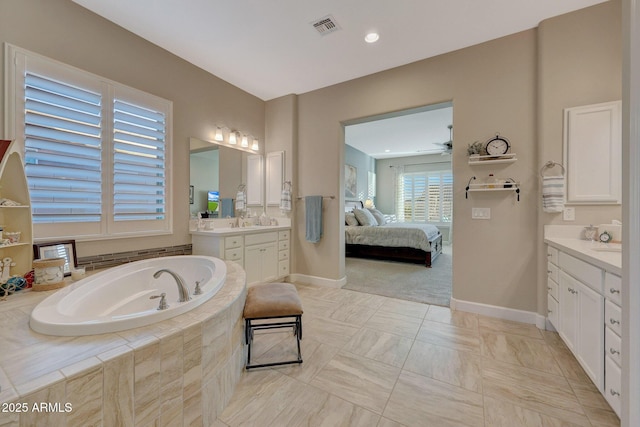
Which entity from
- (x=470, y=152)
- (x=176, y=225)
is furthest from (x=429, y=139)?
(x=176, y=225)

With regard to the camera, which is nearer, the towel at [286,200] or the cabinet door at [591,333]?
the cabinet door at [591,333]

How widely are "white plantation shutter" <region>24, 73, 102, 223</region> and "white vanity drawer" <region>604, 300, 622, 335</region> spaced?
146 inches

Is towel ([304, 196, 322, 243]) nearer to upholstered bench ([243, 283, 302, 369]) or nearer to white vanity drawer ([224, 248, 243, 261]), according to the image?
white vanity drawer ([224, 248, 243, 261])

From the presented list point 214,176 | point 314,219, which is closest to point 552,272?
point 314,219

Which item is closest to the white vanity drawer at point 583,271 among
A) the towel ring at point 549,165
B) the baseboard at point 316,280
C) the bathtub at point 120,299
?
the towel ring at point 549,165

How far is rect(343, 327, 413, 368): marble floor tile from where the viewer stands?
1.96 meters

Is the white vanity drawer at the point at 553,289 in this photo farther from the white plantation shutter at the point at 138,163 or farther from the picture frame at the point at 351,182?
the picture frame at the point at 351,182

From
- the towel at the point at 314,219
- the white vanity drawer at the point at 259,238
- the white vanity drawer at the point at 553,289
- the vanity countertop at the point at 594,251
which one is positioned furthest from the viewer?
the towel at the point at 314,219

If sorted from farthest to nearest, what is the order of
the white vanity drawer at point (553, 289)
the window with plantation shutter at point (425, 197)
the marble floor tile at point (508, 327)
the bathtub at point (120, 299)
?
the window with plantation shutter at point (425, 197) < the marble floor tile at point (508, 327) < the white vanity drawer at point (553, 289) < the bathtub at point (120, 299)

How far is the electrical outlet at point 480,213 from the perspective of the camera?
270 cm

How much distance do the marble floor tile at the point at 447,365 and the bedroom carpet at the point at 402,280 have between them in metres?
1.05

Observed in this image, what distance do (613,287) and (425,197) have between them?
23.3ft

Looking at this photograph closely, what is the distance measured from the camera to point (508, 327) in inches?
96.7

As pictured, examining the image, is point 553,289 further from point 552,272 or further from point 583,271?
point 583,271
